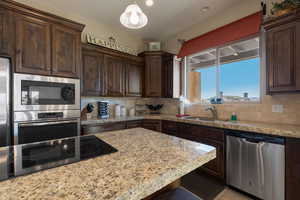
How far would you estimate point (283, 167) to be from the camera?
149 cm

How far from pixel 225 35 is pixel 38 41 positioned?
3.04 metres

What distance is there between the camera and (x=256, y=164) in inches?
66.3

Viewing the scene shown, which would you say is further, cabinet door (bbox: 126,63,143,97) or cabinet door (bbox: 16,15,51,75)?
cabinet door (bbox: 126,63,143,97)

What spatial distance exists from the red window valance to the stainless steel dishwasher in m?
1.66

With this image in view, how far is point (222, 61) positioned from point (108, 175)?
9.64ft

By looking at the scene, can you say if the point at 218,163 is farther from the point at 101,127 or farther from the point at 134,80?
the point at 134,80

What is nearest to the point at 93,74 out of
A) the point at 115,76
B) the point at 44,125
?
the point at 115,76

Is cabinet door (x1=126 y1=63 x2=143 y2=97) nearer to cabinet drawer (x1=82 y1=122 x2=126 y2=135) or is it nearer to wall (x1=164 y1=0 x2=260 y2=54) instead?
cabinet drawer (x1=82 y1=122 x2=126 y2=135)

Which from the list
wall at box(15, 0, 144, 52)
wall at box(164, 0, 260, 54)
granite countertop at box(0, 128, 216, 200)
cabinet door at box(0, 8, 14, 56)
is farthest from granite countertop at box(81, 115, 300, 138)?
wall at box(15, 0, 144, 52)

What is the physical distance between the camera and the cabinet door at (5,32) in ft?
5.25

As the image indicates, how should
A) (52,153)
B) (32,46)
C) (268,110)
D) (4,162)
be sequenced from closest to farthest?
(4,162) < (52,153) < (32,46) < (268,110)

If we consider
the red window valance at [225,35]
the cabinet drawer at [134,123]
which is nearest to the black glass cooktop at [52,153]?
the cabinet drawer at [134,123]

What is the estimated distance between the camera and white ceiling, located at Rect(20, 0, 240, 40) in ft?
7.90

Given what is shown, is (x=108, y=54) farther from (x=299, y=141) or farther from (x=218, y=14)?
(x=299, y=141)
